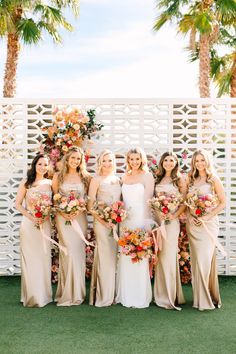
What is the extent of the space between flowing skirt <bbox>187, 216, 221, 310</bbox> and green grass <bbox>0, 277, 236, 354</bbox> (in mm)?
167

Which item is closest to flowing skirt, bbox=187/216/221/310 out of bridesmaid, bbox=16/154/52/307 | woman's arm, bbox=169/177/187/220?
woman's arm, bbox=169/177/187/220

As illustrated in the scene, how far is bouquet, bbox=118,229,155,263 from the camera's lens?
253 inches

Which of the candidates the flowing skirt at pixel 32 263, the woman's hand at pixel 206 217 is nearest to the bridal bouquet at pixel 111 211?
the flowing skirt at pixel 32 263

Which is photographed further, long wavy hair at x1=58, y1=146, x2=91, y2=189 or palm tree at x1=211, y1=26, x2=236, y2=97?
palm tree at x1=211, y1=26, x2=236, y2=97

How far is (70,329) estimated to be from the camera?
579cm

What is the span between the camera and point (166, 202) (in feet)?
20.6

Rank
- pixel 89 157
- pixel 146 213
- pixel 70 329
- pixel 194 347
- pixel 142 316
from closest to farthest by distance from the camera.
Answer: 1. pixel 194 347
2. pixel 70 329
3. pixel 142 316
4. pixel 146 213
5. pixel 89 157

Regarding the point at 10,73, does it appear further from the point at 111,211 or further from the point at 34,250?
the point at 111,211

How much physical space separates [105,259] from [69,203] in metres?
0.91

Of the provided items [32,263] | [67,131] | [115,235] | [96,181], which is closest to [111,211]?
[115,235]

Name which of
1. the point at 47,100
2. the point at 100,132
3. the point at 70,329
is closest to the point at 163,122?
the point at 100,132

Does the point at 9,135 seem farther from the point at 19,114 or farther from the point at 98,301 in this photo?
the point at 98,301

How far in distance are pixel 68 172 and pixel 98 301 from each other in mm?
1708

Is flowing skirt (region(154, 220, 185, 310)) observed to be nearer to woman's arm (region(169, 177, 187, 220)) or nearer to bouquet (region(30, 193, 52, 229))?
woman's arm (region(169, 177, 187, 220))
